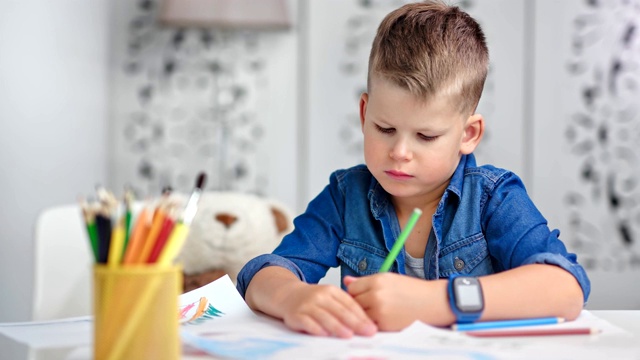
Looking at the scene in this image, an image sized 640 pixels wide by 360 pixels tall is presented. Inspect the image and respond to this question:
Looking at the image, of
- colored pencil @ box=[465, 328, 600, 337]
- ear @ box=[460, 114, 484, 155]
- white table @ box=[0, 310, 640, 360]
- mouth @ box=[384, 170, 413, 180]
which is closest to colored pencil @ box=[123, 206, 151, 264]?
white table @ box=[0, 310, 640, 360]

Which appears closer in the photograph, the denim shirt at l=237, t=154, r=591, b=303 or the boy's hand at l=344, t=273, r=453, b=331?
the boy's hand at l=344, t=273, r=453, b=331

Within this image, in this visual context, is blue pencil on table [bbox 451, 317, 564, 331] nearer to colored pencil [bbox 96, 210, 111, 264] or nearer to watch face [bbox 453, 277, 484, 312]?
watch face [bbox 453, 277, 484, 312]

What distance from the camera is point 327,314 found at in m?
0.83

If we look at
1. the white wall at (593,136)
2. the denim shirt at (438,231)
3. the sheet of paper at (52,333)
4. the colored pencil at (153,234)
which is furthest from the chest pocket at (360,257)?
the white wall at (593,136)

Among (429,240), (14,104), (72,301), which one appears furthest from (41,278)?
(429,240)

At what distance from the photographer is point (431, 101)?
103cm

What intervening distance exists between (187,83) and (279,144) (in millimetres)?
411

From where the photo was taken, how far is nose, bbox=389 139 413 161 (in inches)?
39.9

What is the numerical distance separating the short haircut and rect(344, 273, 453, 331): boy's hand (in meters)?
0.27

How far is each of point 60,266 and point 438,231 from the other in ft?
2.96

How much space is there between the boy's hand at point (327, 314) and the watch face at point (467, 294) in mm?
104

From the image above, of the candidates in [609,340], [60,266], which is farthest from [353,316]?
[60,266]

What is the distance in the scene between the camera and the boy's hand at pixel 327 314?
2.68ft

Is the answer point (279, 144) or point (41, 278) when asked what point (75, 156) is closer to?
point (279, 144)
